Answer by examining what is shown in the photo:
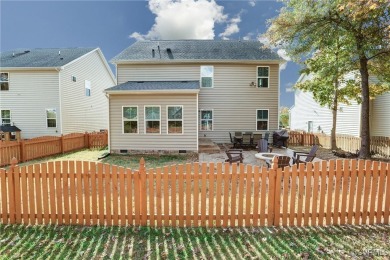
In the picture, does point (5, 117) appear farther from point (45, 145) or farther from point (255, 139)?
point (255, 139)

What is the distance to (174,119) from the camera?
12.4 meters

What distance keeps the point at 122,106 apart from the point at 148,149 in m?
3.01

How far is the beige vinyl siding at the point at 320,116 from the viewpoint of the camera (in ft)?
57.4

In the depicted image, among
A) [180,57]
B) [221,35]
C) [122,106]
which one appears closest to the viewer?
[122,106]

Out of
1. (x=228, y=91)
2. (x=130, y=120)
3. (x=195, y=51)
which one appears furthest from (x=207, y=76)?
(x=130, y=120)

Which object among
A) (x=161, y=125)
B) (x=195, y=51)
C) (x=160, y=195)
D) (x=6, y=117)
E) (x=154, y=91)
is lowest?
(x=160, y=195)

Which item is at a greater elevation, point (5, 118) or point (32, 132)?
point (5, 118)

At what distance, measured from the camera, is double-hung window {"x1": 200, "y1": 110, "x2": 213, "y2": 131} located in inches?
649

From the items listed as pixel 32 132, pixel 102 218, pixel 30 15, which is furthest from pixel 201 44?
pixel 102 218

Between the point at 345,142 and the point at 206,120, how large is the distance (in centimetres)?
1018

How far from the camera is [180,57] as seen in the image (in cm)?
1638

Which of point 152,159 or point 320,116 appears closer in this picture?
point 152,159

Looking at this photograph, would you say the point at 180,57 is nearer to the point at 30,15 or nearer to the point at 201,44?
the point at 201,44

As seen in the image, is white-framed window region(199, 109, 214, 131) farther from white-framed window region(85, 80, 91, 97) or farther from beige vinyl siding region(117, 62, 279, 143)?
white-framed window region(85, 80, 91, 97)
